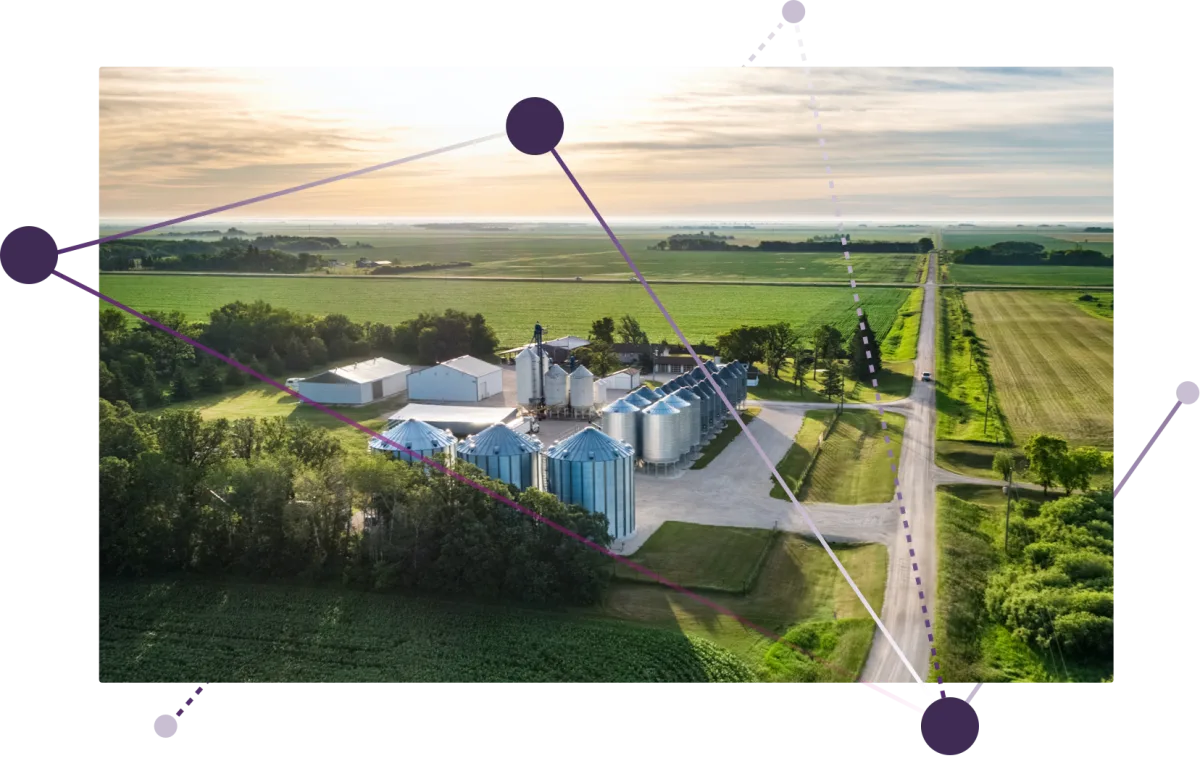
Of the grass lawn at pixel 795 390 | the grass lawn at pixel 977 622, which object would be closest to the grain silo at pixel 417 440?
the grass lawn at pixel 977 622

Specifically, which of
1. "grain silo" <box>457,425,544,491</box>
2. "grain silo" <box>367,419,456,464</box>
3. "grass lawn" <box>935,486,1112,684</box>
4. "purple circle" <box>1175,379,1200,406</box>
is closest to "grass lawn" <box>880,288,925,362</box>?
"grass lawn" <box>935,486,1112,684</box>

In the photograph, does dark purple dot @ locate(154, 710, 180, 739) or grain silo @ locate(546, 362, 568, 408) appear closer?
dark purple dot @ locate(154, 710, 180, 739)

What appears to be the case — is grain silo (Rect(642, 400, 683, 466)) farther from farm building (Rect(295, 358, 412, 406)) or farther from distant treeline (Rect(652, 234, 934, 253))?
farm building (Rect(295, 358, 412, 406))

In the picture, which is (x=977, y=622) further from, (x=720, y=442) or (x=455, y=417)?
(x=455, y=417)

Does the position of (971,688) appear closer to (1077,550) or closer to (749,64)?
(1077,550)

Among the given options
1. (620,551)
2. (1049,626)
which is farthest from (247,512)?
(1049,626)

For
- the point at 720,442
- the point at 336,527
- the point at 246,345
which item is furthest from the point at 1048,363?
the point at 246,345
